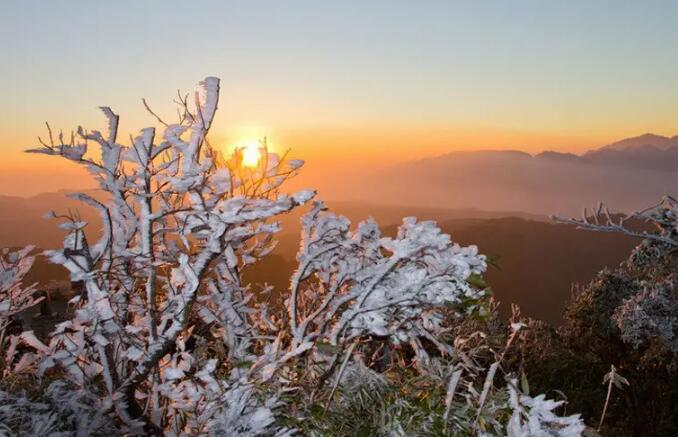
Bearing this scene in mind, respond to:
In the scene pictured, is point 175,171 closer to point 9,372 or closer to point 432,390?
point 432,390

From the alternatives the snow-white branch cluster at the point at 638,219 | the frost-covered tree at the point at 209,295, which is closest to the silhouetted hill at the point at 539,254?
the snow-white branch cluster at the point at 638,219

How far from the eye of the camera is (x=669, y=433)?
52.6ft

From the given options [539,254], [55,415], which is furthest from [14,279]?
[539,254]

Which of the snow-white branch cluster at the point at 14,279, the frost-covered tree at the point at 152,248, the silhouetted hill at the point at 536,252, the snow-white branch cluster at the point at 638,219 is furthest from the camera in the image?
the silhouetted hill at the point at 536,252

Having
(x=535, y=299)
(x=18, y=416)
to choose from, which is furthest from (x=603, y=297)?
(x=535, y=299)

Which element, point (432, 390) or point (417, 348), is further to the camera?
point (417, 348)

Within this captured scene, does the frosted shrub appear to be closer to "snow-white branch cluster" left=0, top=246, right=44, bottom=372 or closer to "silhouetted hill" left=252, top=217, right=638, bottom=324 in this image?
"snow-white branch cluster" left=0, top=246, right=44, bottom=372

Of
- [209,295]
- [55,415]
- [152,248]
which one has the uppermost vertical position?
[152,248]

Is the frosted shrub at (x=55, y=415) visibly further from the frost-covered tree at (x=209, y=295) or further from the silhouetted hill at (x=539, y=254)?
the silhouetted hill at (x=539, y=254)

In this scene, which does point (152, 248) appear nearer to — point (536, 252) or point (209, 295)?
point (209, 295)

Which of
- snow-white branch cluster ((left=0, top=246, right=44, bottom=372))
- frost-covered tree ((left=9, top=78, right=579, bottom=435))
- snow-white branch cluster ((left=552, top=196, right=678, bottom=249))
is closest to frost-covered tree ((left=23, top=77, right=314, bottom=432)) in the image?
frost-covered tree ((left=9, top=78, right=579, bottom=435))

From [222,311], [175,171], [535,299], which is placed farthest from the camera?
[535,299]

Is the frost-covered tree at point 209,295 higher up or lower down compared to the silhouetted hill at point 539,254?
higher up

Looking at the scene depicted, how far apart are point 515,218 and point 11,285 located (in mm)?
163846
